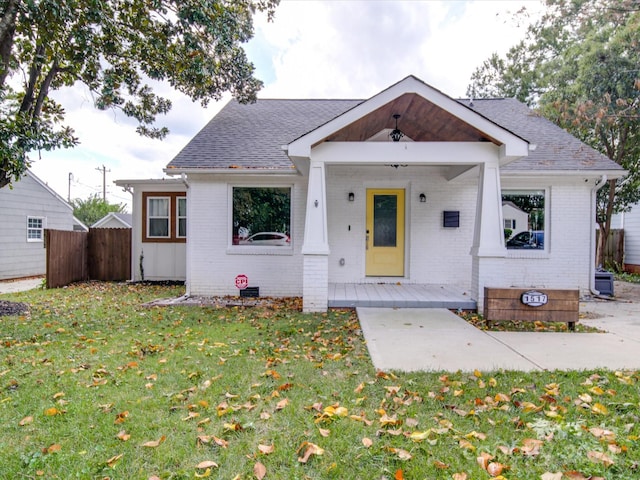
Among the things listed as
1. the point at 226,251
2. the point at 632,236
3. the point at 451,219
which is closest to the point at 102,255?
the point at 226,251

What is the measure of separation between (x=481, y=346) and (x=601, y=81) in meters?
9.53

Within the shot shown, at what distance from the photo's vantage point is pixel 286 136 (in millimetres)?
9891

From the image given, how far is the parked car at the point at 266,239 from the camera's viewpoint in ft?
29.2

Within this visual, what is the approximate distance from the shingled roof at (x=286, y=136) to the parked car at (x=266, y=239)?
5.36ft

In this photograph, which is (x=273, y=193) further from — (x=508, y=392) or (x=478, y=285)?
(x=508, y=392)

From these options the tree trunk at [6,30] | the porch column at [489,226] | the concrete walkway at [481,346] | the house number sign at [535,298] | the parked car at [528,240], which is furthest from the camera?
the parked car at [528,240]

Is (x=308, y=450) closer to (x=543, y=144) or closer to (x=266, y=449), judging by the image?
(x=266, y=449)

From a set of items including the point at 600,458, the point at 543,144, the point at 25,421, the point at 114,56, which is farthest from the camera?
the point at 543,144

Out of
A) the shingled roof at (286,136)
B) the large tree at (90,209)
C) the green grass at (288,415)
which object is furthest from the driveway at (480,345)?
the large tree at (90,209)

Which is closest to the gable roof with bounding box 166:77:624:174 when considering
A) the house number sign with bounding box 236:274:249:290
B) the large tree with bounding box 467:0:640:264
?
the large tree with bounding box 467:0:640:264

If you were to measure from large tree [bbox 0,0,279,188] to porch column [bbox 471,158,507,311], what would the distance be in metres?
5.83

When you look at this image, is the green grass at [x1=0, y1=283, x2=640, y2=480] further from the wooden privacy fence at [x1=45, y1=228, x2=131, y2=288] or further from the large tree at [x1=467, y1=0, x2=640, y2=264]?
the wooden privacy fence at [x1=45, y1=228, x2=131, y2=288]

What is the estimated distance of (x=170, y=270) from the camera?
35.8ft

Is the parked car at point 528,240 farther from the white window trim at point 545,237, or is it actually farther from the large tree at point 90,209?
the large tree at point 90,209
